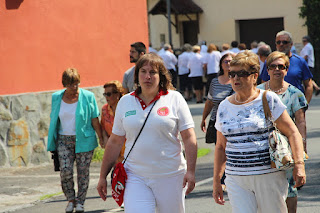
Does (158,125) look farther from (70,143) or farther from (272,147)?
(70,143)

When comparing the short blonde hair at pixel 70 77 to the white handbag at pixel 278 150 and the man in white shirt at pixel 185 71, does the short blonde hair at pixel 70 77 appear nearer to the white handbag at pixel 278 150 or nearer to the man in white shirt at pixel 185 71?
the white handbag at pixel 278 150

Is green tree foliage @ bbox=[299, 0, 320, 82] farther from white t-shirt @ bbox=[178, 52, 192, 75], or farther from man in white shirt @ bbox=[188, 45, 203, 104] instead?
man in white shirt @ bbox=[188, 45, 203, 104]

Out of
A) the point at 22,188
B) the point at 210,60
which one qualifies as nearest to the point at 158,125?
the point at 22,188

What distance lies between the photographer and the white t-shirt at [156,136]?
533 cm

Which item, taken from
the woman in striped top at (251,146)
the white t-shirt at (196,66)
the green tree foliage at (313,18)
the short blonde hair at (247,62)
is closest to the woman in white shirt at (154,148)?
the woman in striped top at (251,146)

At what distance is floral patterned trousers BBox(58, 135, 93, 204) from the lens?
328 inches

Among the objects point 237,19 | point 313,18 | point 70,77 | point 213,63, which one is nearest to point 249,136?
point 70,77

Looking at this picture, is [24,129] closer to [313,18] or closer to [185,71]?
[185,71]

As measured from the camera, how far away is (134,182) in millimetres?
5344

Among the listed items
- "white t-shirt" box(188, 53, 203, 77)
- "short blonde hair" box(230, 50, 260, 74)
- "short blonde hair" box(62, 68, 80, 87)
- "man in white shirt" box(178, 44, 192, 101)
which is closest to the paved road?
"short blonde hair" box(62, 68, 80, 87)

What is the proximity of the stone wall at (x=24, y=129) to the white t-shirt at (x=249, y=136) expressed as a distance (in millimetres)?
6805

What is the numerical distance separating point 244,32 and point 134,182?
24570 mm

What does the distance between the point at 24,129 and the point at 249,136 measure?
7.15 m

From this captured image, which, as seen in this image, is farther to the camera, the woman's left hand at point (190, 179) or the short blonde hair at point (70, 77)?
the short blonde hair at point (70, 77)
